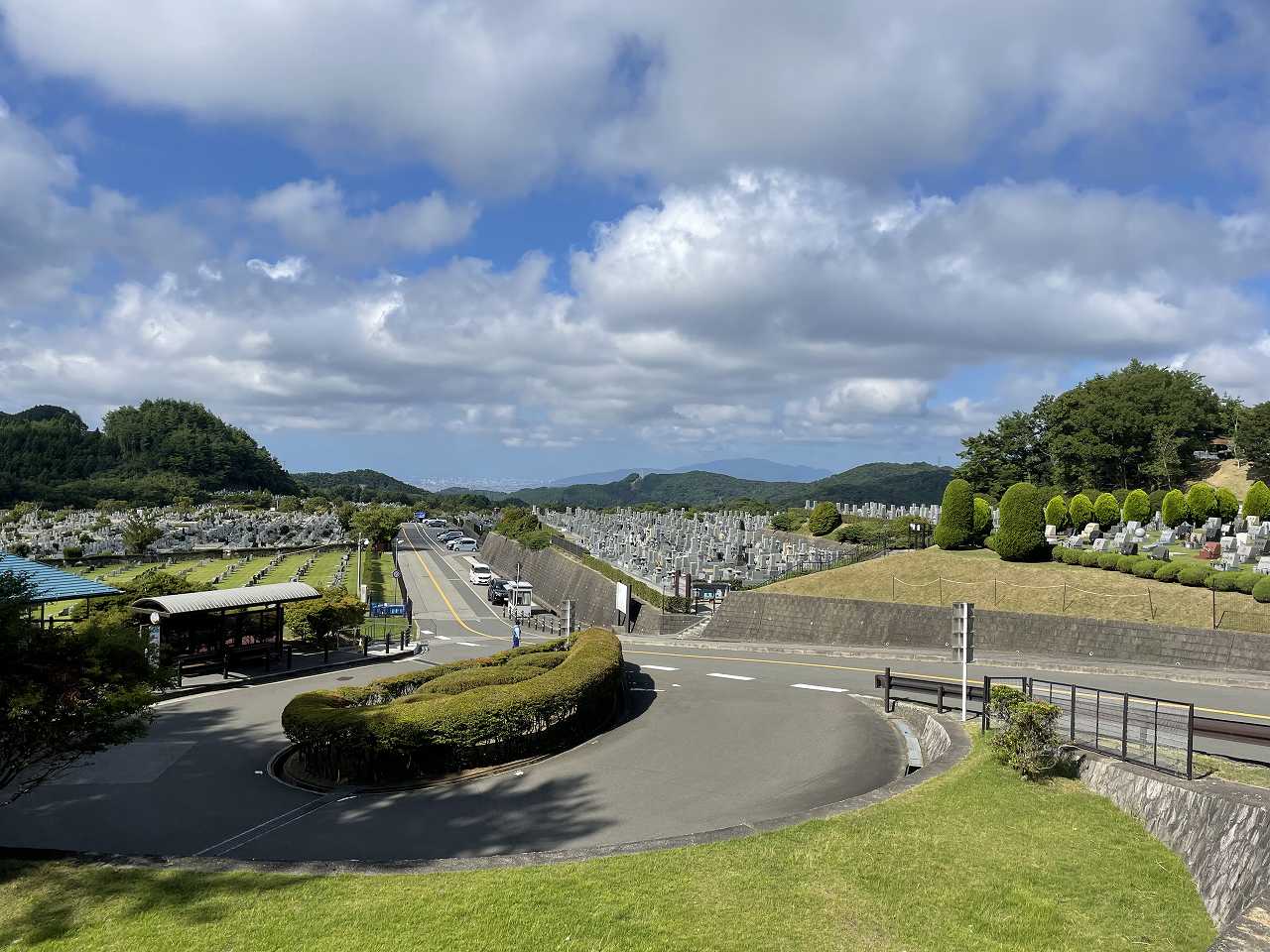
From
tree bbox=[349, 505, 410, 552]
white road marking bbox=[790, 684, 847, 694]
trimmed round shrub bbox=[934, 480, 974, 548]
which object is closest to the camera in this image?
white road marking bbox=[790, 684, 847, 694]

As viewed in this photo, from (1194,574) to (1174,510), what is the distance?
573 inches

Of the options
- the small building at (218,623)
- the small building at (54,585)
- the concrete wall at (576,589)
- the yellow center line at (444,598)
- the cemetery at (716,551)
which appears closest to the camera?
the small building at (54,585)

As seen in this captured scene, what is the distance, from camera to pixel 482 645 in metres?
26.6

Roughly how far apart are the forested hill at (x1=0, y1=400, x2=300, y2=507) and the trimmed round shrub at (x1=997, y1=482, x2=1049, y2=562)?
347 feet

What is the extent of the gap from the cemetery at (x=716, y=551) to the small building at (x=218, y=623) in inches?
670

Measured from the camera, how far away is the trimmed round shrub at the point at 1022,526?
93.3ft

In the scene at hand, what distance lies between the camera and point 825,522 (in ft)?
160

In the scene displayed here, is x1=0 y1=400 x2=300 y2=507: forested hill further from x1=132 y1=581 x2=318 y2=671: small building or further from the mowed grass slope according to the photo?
the mowed grass slope

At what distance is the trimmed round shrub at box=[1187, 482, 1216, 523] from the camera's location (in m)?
33.7

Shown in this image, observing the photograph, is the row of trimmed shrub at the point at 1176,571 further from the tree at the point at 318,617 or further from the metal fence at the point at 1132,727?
the tree at the point at 318,617

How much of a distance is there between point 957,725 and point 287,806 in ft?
32.9

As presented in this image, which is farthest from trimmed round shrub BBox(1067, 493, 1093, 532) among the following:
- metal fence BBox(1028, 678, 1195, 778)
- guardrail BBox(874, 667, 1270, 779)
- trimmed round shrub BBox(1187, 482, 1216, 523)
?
metal fence BBox(1028, 678, 1195, 778)

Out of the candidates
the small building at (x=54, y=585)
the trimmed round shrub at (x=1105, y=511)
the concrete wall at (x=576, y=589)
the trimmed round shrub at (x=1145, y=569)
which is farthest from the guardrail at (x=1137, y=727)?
the trimmed round shrub at (x=1105, y=511)

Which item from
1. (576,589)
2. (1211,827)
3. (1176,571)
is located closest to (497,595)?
(576,589)
